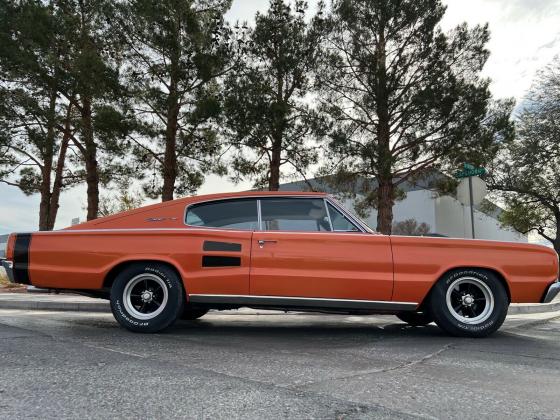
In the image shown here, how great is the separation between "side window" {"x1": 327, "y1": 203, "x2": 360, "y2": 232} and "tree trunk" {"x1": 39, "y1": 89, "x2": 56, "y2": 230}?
14.1 meters

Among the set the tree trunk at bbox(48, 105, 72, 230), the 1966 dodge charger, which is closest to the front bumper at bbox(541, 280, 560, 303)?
the 1966 dodge charger

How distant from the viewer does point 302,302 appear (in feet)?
17.0

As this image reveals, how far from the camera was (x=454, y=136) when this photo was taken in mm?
17203

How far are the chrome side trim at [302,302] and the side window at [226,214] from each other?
2.47 ft

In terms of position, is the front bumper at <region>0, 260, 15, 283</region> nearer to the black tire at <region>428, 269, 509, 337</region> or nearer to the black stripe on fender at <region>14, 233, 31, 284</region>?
the black stripe on fender at <region>14, 233, 31, 284</region>

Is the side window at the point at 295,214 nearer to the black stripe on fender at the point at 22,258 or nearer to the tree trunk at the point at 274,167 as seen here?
the black stripe on fender at the point at 22,258

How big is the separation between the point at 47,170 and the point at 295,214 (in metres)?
16.5

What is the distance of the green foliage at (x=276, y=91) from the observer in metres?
15.9

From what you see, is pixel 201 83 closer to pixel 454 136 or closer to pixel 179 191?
pixel 179 191

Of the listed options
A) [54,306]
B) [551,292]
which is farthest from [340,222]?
[54,306]

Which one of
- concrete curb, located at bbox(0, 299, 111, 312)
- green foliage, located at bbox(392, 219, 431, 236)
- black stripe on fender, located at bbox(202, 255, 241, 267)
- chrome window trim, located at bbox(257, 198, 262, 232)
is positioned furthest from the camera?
green foliage, located at bbox(392, 219, 431, 236)

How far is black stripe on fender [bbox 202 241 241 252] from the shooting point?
5324 millimetres

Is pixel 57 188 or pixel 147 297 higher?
pixel 57 188

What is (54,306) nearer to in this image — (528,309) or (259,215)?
(259,215)
